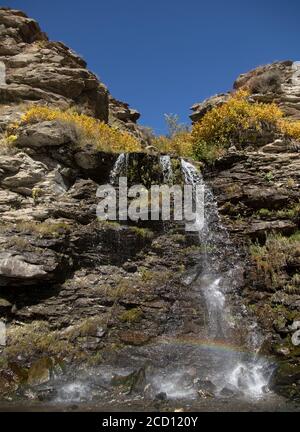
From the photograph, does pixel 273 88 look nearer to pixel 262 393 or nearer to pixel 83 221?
pixel 83 221

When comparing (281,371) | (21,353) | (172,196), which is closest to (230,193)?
(172,196)

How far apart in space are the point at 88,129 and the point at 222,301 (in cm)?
773

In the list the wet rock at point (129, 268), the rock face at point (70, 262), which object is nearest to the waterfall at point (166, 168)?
the rock face at point (70, 262)

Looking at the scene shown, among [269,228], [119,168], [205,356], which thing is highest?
[119,168]

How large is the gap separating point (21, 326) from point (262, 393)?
5893mm

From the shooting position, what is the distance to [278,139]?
17.2 m

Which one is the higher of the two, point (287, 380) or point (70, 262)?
point (70, 262)

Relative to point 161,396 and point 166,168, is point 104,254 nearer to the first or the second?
point 166,168

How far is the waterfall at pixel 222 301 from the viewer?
9.06 meters

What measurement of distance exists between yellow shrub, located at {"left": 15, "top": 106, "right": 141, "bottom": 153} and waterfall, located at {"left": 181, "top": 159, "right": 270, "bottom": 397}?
2.53 m

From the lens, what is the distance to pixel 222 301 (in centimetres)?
1179

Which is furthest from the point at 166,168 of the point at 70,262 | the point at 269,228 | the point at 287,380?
the point at 287,380

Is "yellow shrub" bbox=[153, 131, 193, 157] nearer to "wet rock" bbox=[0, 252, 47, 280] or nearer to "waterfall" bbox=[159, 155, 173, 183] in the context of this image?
"waterfall" bbox=[159, 155, 173, 183]

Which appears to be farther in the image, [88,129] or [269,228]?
[88,129]
